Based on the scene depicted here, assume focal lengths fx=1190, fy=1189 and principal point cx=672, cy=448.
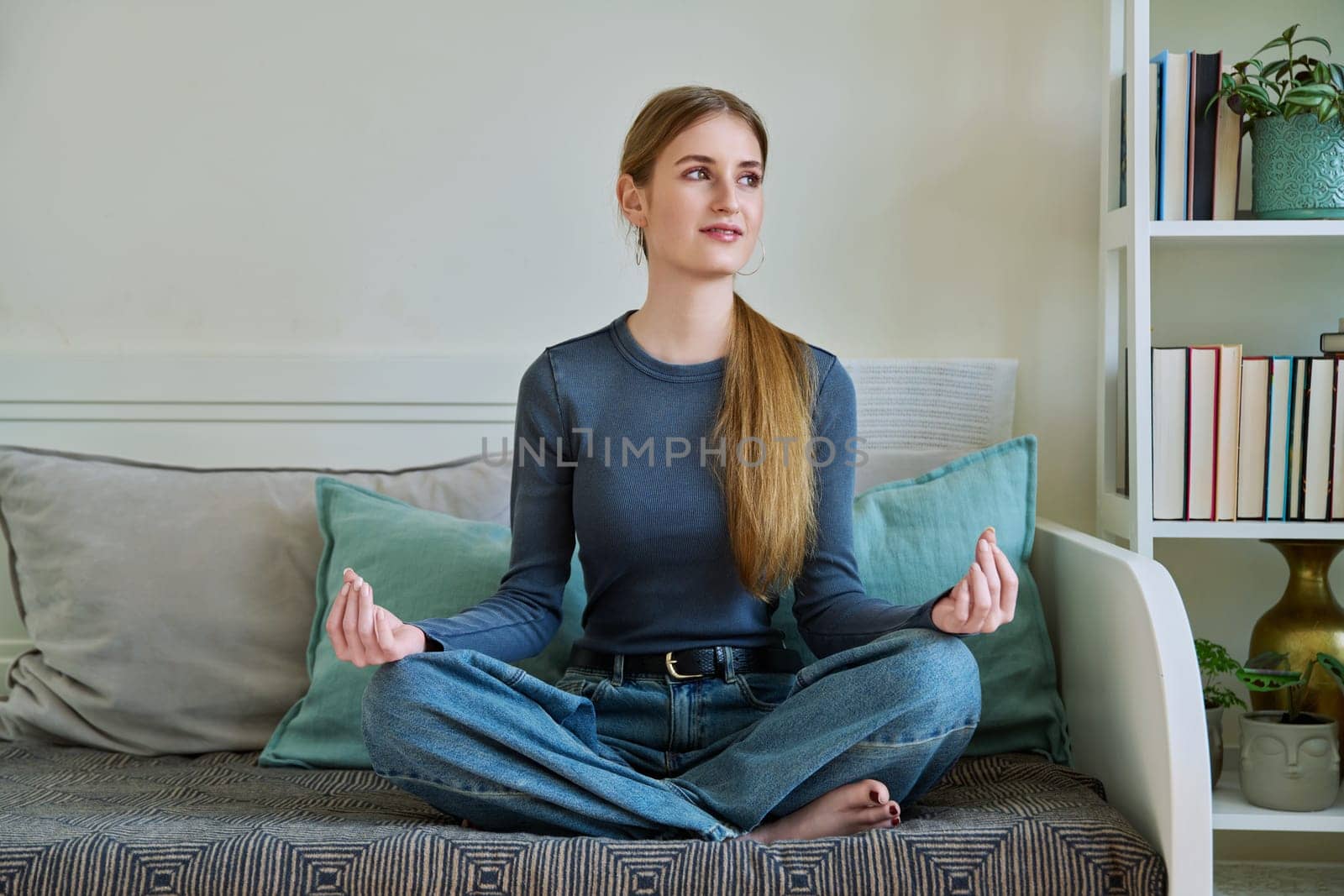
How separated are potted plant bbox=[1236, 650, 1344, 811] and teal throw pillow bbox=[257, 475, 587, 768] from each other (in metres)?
0.82

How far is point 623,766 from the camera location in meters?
1.12

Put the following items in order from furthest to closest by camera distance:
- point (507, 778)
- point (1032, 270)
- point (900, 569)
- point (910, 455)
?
point (1032, 270) < point (910, 455) < point (900, 569) < point (507, 778)

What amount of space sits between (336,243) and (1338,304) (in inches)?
58.5

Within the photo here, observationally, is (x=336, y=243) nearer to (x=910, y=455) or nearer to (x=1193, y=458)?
(x=910, y=455)

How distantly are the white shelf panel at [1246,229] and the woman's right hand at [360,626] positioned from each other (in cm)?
107

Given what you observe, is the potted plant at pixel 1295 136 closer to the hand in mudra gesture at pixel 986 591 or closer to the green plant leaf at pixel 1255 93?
the green plant leaf at pixel 1255 93

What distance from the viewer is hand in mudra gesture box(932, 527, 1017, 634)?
1.05m

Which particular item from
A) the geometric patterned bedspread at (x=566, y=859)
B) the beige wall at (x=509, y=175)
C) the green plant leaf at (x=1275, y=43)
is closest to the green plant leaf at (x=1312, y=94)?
the green plant leaf at (x=1275, y=43)

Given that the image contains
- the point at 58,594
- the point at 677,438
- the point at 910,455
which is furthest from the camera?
the point at 910,455

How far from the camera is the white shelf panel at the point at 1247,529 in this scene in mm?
1494

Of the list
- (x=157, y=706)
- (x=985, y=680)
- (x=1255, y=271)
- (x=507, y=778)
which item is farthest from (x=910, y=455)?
(x=157, y=706)

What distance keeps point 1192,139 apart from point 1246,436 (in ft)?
1.28

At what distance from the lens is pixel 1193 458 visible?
1.52 meters

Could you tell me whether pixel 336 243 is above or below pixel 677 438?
above
